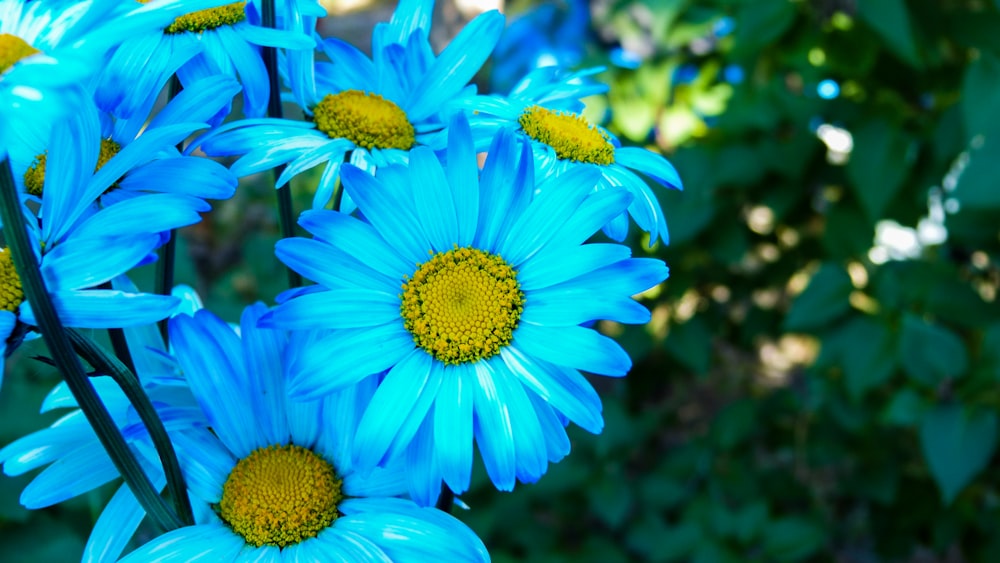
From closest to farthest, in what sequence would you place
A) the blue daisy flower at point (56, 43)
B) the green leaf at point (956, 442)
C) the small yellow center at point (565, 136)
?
the blue daisy flower at point (56, 43) < the small yellow center at point (565, 136) < the green leaf at point (956, 442)

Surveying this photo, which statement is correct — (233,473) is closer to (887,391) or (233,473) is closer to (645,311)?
(645,311)

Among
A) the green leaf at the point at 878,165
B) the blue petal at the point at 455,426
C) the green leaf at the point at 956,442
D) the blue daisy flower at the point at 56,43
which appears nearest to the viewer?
the blue daisy flower at the point at 56,43

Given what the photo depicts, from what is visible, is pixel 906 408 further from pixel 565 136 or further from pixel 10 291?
pixel 10 291

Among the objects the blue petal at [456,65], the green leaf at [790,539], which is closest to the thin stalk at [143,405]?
the blue petal at [456,65]

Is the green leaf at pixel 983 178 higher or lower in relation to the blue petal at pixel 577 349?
lower

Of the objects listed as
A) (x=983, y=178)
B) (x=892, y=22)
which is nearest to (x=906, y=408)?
(x=983, y=178)

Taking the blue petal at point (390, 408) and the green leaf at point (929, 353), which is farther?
the green leaf at point (929, 353)

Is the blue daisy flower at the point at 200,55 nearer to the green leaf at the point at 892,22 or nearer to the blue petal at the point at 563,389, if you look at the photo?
the blue petal at the point at 563,389
